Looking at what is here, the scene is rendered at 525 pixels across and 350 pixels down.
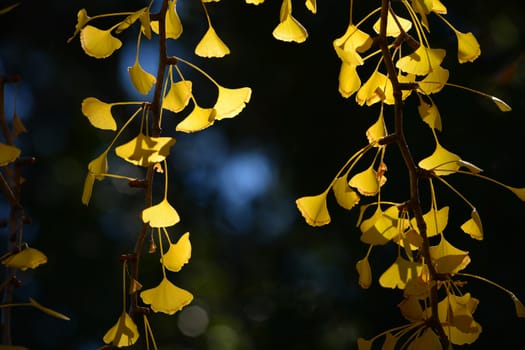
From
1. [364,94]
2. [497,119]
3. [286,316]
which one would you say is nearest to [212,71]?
[286,316]

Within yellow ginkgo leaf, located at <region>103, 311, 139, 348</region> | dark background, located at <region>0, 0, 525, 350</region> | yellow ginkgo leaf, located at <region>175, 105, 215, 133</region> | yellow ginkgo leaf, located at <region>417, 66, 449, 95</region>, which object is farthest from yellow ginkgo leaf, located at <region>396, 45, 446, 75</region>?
dark background, located at <region>0, 0, 525, 350</region>

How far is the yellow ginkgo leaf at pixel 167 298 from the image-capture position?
1.67 feet

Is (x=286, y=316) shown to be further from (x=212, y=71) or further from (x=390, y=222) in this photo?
(x=390, y=222)

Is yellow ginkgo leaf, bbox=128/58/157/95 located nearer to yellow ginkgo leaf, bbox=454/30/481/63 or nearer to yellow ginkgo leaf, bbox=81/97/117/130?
yellow ginkgo leaf, bbox=81/97/117/130

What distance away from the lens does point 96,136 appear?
86.8 inches

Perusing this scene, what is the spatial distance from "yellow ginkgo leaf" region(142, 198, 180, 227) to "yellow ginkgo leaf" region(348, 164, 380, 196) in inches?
4.5

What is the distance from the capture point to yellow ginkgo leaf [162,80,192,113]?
1.65 feet

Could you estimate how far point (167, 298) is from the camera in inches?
20.4

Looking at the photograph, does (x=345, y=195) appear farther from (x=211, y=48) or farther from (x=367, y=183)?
(x=211, y=48)

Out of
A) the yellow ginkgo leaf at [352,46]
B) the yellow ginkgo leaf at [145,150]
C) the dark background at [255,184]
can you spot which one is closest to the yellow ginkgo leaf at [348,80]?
the yellow ginkgo leaf at [352,46]

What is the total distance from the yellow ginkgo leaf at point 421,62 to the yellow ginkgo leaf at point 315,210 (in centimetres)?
9

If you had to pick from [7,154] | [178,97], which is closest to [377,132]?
[178,97]

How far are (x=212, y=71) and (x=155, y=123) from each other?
1566 mm

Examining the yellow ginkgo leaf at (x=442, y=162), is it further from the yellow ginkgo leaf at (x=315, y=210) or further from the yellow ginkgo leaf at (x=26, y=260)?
the yellow ginkgo leaf at (x=26, y=260)
